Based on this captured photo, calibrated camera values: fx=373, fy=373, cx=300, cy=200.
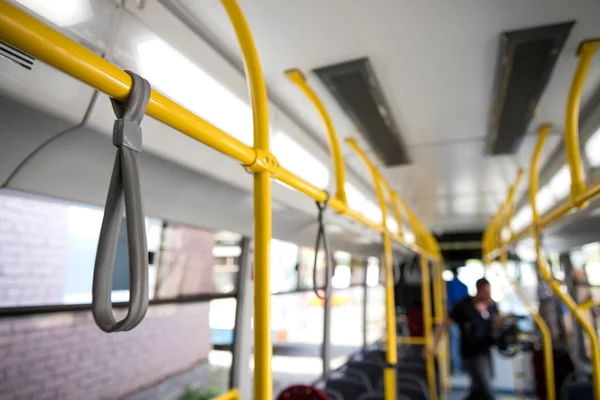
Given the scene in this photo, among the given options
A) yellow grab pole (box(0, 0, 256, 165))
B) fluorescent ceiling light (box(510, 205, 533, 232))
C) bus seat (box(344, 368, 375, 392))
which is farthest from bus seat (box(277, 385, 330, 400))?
fluorescent ceiling light (box(510, 205, 533, 232))

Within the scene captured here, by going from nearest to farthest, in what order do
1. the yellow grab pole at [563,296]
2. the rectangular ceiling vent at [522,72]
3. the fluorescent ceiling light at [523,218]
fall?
the rectangular ceiling vent at [522,72] < the yellow grab pole at [563,296] < the fluorescent ceiling light at [523,218]

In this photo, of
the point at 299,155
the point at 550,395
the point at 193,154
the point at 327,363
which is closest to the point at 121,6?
the point at 193,154

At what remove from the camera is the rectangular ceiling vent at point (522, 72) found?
1.50m

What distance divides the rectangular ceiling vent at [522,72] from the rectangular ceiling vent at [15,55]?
1.63 metres

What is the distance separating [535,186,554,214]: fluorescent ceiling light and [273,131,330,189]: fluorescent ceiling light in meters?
2.19

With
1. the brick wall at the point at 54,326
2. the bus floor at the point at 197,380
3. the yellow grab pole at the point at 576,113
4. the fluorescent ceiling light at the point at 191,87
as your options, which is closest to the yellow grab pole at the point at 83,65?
the fluorescent ceiling light at the point at 191,87

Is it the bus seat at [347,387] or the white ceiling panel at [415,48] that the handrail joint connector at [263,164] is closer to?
the white ceiling panel at [415,48]

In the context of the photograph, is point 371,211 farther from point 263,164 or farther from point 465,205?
point 263,164

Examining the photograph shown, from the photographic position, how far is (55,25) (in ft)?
3.02

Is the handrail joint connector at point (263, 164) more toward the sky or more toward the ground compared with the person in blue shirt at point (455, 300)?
more toward the sky

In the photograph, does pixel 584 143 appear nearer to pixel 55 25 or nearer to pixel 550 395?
pixel 55 25

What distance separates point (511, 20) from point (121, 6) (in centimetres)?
139

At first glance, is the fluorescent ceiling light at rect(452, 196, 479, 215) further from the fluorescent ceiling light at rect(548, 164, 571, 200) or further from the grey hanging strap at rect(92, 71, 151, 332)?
the grey hanging strap at rect(92, 71, 151, 332)

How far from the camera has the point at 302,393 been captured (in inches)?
71.4
